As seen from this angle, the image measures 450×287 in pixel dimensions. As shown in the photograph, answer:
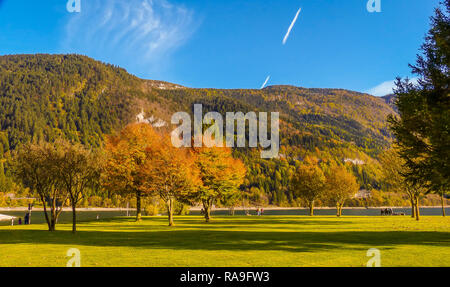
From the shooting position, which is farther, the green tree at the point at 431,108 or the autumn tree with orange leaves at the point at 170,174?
the autumn tree with orange leaves at the point at 170,174

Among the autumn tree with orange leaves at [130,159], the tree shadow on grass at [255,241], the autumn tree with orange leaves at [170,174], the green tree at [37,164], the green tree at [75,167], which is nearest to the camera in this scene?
the tree shadow on grass at [255,241]

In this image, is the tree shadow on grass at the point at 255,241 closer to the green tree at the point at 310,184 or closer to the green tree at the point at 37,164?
the green tree at the point at 37,164

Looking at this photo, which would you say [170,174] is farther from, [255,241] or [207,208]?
[255,241]

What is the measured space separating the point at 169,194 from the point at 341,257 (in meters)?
34.6

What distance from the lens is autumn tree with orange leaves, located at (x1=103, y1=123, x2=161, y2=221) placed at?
53.5 m

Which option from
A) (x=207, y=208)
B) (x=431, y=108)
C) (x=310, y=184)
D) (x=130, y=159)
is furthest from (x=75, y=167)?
(x=310, y=184)

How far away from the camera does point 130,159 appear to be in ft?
182

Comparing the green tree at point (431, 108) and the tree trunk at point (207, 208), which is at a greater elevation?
the green tree at point (431, 108)

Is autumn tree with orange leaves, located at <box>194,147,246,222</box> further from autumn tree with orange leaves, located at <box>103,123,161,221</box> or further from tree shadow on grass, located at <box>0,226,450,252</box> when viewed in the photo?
tree shadow on grass, located at <box>0,226,450,252</box>

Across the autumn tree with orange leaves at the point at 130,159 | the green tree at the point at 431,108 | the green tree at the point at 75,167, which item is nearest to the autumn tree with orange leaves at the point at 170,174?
the autumn tree with orange leaves at the point at 130,159

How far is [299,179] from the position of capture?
9138 cm

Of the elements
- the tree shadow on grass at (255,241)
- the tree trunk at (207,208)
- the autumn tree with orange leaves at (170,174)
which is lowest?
the tree trunk at (207,208)

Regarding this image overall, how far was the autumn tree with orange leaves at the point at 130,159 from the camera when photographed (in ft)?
176
